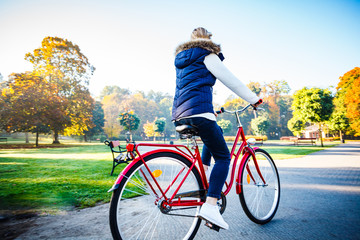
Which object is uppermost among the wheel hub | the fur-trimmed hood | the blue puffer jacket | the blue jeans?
the fur-trimmed hood

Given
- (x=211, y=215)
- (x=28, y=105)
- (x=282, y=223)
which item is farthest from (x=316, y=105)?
(x=28, y=105)

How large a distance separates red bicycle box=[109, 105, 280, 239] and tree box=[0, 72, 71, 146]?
20.8 m

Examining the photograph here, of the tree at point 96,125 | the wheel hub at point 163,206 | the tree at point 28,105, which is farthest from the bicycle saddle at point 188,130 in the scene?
the tree at point 96,125

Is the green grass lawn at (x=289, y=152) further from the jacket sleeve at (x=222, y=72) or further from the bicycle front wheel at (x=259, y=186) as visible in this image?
the jacket sleeve at (x=222, y=72)

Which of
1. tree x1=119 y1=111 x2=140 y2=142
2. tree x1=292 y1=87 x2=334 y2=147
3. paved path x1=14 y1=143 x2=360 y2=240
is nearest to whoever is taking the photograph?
paved path x1=14 y1=143 x2=360 y2=240

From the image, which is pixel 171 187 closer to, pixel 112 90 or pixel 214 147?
pixel 214 147

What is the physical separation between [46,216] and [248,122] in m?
55.2

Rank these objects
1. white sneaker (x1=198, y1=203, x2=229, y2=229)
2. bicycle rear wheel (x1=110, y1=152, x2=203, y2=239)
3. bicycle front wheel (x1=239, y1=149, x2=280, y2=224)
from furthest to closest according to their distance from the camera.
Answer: bicycle front wheel (x1=239, y1=149, x2=280, y2=224) < white sneaker (x1=198, y1=203, x2=229, y2=229) < bicycle rear wheel (x1=110, y1=152, x2=203, y2=239)

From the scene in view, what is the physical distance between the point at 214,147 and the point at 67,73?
1053 inches

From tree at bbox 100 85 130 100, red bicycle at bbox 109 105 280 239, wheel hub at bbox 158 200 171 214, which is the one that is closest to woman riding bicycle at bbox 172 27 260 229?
red bicycle at bbox 109 105 280 239

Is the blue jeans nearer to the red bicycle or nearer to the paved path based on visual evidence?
the red bicycle

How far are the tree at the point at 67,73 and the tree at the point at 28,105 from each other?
4.93ft

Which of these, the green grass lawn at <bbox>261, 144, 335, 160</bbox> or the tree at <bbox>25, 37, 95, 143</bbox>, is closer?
the green grass lawn at <bbox>261, 144, 335, 160</bbox>

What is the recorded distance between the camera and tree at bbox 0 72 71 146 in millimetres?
17719
